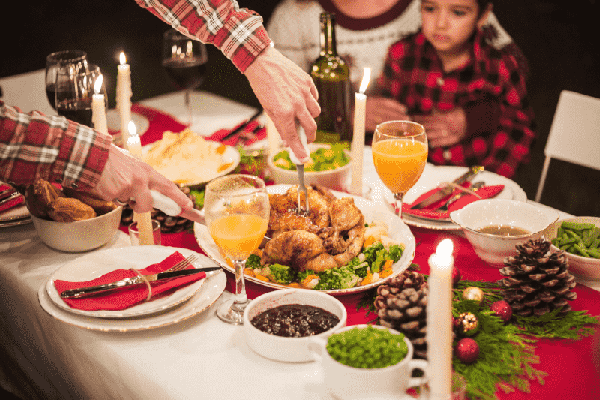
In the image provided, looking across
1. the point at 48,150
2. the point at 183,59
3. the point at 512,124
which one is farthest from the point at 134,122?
the point at 512,124

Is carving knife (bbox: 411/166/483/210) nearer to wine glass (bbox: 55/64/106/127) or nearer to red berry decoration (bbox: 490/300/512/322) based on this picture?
red berry decoration (bbox: 490/300/512/322)

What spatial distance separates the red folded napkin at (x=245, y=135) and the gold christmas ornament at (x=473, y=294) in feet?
3.86

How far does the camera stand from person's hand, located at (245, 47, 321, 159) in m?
1.48

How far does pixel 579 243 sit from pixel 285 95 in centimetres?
81

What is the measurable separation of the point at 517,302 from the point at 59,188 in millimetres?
1172

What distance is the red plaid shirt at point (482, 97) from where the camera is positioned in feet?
10.3

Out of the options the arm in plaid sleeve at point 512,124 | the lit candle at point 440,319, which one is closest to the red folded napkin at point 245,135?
the lit candle at point 440,319

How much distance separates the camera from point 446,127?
128 inches

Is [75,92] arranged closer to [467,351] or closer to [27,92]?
[27,92]

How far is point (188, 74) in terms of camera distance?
7.19 feet

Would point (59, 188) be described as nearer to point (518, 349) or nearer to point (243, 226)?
point (243, 226)

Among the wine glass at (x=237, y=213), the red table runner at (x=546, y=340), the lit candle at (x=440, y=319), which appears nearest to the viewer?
the lit candle at (x=440, y=319)

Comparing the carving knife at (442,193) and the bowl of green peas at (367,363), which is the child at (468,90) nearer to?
the carving knife at (442,193)

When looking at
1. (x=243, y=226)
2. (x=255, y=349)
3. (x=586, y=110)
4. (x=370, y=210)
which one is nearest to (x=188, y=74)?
(x=370, y=210)
